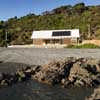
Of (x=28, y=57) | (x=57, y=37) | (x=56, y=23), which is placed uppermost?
(x=56, y=23)

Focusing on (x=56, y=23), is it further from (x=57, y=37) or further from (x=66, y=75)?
(x=66, y=75)

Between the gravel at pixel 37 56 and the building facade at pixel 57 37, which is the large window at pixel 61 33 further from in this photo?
the gravel at pixel 37 56

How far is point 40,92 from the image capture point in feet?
65.9

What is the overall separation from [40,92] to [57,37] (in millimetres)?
44883

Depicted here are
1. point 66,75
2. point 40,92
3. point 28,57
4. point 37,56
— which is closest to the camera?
point 40,92

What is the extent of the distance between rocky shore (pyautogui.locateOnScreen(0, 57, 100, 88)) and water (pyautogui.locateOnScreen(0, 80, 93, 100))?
1.04 metres

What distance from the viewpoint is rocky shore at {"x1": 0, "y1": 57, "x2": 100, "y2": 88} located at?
71.9ft

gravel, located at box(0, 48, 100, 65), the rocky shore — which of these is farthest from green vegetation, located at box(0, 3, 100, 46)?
the rocky shore

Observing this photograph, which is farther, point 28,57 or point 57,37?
point 57,37

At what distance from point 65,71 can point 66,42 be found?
133 feet

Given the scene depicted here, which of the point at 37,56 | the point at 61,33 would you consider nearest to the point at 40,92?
the point at 37,56

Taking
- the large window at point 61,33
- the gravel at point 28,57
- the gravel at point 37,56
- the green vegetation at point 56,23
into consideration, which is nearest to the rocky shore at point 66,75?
the gravel at point 28,57

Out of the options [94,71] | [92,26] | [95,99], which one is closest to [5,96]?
[95,99]

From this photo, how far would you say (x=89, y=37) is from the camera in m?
71.2
